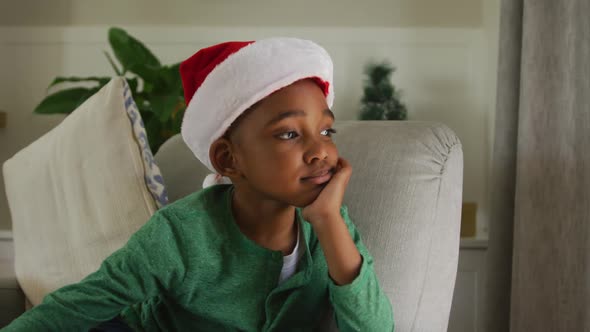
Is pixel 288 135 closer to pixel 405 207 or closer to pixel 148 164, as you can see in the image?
pixel 405 207

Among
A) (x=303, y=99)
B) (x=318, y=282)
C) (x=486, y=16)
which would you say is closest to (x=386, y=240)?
(x=318, y=282)

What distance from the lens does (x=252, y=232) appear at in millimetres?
1042

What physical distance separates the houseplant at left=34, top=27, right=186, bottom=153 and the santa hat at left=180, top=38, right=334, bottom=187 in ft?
4.28

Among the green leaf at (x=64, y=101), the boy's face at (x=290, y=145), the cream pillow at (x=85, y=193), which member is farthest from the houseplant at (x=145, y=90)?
the boy's face at (x=290, y=145)

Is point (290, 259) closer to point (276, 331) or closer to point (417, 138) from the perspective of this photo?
point (276, 331)

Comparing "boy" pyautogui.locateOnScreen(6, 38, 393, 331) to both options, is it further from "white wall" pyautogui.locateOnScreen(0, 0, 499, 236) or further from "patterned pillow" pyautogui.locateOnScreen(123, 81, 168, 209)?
"white wall" pyautogui.locateOnScreen(0, 0, 499, 236)

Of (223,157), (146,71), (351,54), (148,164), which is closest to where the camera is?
(223,157)

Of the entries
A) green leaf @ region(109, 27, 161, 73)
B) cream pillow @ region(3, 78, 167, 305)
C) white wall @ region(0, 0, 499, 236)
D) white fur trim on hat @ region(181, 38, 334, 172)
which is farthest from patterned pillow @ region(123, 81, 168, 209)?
white wall @ region(0, 0, 499, 236)

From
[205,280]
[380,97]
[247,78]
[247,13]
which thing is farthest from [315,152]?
[247,13]

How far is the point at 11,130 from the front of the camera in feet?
9.20

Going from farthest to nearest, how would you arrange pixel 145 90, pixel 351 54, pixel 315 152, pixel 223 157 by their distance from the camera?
pixel 351 54, pixel 145 90, pixel 223 157, pixel 315 152

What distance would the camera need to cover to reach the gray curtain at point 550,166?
4.33 ft

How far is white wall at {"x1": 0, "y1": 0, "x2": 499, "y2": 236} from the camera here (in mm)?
2557

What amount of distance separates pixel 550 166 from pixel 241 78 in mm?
767
